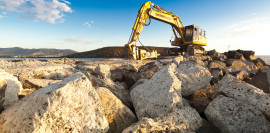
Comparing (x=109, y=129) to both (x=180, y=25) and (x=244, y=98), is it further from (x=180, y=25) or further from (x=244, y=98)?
(x=180, y=25)

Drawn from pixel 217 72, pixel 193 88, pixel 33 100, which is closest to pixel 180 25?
pixel 217 72

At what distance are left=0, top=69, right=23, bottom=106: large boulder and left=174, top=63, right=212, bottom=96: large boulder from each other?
2511 mm

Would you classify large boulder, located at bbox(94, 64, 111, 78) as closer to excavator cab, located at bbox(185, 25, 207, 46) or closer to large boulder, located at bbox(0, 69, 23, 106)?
large boulder, located at bbox(0, 69, 23, 106)

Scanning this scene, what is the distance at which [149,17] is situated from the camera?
10305mm

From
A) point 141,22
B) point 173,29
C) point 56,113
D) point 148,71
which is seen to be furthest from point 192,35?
point 56,113

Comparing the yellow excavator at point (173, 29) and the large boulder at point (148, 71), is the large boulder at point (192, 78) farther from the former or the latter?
the yellow excavator at point (173, 29)

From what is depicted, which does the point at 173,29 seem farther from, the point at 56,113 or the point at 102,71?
the point at 56,113

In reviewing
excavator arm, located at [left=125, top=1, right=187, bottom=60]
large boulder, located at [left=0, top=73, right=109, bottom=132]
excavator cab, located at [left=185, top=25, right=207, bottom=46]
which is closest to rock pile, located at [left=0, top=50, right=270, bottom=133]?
large boulder, located at [left=0, top=73, right=109, bottom=132]

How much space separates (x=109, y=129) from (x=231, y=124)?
1.51 m

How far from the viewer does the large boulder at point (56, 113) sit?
1358 millimetres

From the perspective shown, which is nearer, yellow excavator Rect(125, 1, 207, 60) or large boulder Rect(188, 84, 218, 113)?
large boulder Rect(188, 84, 218, 113)

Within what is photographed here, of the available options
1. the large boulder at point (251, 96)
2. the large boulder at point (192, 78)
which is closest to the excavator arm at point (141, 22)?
the large boulder at point (192, 78)

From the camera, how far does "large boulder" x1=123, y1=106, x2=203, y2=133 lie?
139 centimetres

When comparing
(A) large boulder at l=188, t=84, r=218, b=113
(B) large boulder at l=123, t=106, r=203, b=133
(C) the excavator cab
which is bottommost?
(A) large boulder at l=188, t=84, r=218, b=113
